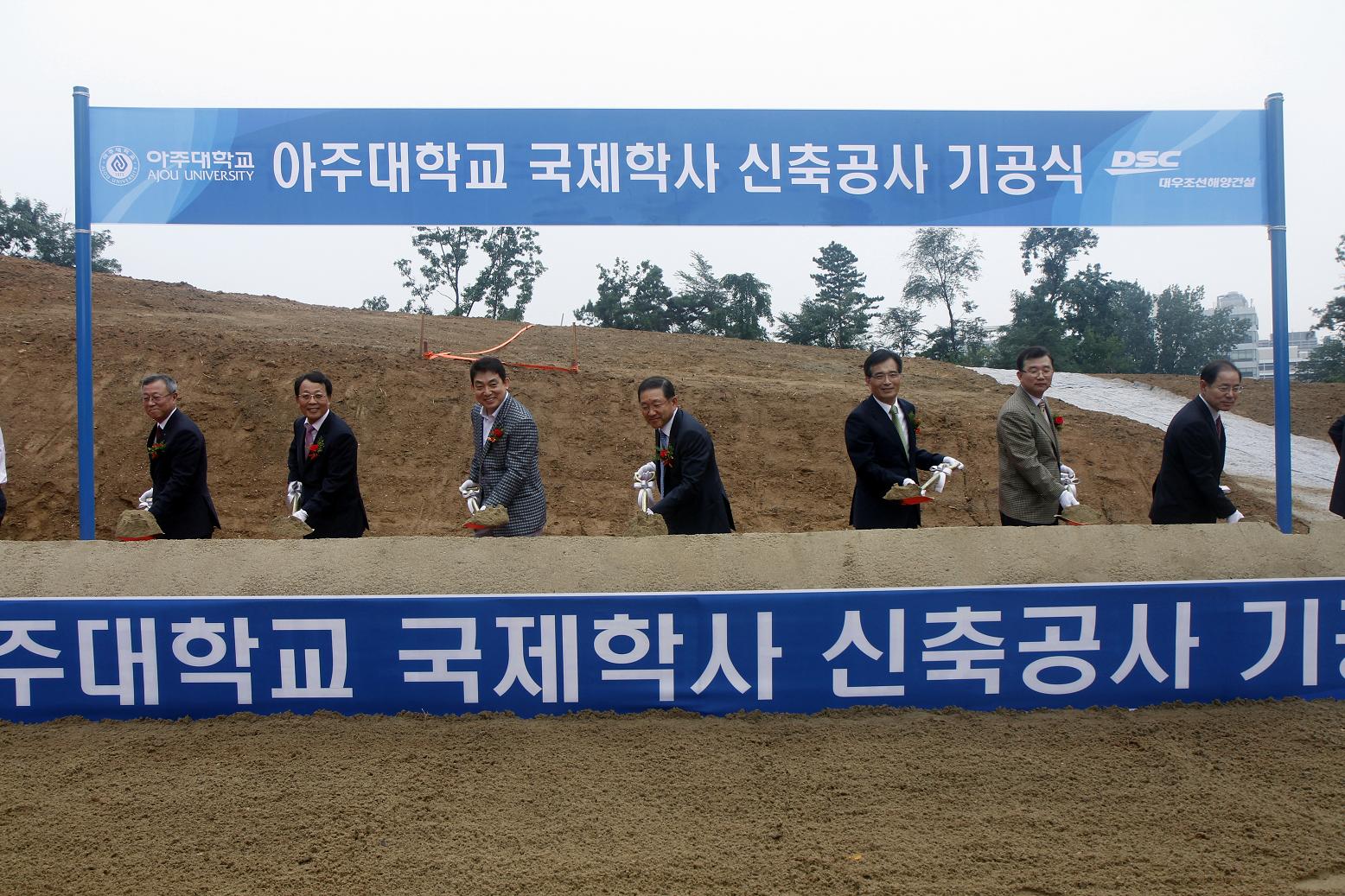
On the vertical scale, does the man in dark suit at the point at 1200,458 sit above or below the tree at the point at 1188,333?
below

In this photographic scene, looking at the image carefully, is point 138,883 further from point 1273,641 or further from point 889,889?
point 1273,641

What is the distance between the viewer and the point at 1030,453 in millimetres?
3914

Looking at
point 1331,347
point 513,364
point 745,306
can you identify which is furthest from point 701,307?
point 1331,347

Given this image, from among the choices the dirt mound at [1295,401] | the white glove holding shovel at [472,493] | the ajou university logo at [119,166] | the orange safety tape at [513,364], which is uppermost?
the ajou university logo at [119,166]

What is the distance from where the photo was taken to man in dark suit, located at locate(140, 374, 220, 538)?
4066mm

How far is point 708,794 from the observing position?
9.00ft

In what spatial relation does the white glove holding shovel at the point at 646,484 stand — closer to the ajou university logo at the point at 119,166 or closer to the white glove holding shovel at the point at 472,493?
the white glove holding shovel at the point at 472,493

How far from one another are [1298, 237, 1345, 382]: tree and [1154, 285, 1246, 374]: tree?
298 centimetres

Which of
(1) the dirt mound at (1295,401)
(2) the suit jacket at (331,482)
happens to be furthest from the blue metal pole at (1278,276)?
(1) the dirt mound at (1295,401)

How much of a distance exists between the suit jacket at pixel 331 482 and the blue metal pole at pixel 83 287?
37.6 inches

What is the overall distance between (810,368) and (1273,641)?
9312mm

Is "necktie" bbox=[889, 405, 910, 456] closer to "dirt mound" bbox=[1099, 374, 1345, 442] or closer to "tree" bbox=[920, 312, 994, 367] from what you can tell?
"dirt mound" bbox=[1099, 374, 1345, 442]

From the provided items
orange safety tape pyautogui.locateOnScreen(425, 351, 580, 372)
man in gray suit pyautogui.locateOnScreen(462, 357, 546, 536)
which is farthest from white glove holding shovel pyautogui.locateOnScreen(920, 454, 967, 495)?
orange safety tape pyautogui.locateOnScreen(425, 351, 580, 372)

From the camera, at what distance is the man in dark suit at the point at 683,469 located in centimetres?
383
